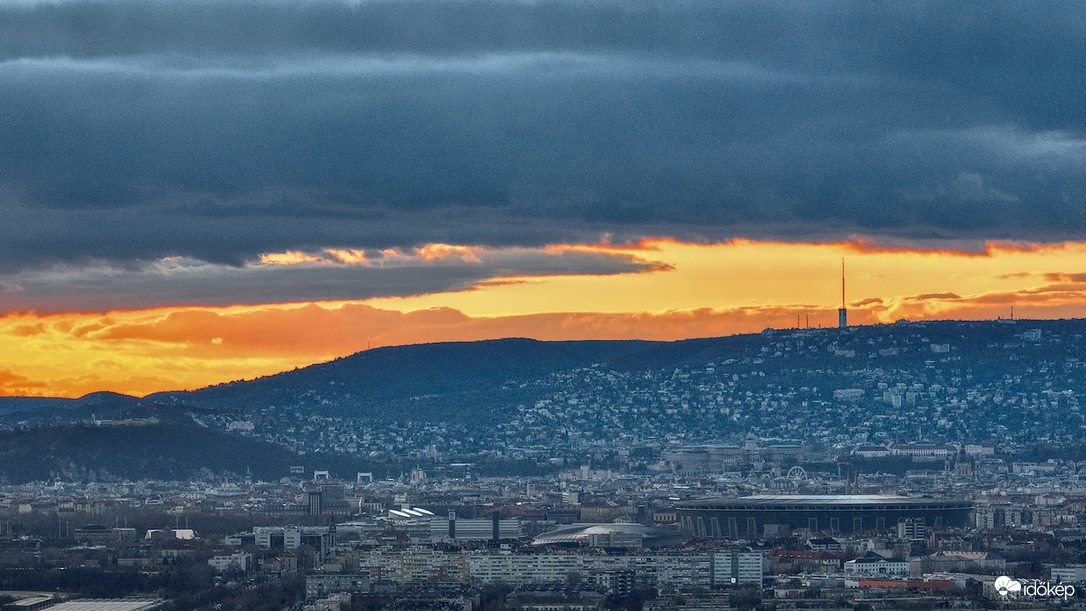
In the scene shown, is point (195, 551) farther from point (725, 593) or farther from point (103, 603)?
point (725, 593)

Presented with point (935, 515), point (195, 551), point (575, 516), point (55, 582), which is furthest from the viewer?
point (575, 516)

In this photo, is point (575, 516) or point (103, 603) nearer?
point (103, 603)

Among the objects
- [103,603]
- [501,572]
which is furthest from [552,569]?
[103,603]

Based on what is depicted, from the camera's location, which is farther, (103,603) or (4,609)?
(103,603)

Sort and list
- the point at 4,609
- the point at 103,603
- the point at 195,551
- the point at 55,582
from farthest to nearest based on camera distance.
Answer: the point at 195,551
the point at 55,582
the point at 103,603
the point at 4,609

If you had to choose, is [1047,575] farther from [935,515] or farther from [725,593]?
[935,515]

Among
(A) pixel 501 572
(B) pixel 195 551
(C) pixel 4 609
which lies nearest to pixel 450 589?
(A) pixel 501 572
